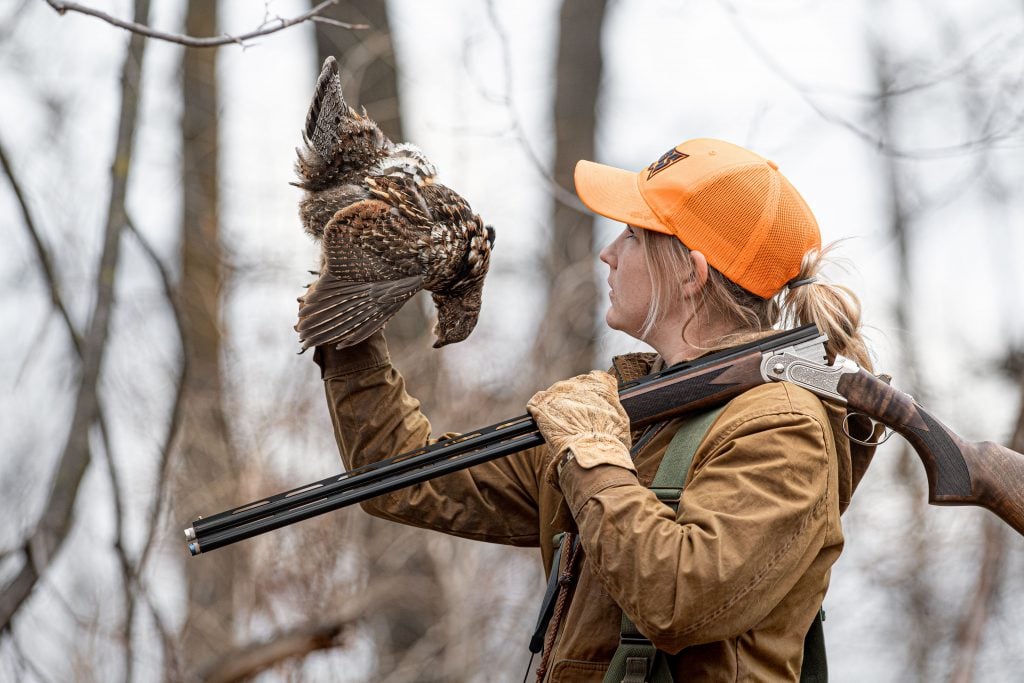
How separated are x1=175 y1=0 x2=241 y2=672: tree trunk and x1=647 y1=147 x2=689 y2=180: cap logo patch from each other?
9.21 feet

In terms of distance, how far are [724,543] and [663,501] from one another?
11.4 inches

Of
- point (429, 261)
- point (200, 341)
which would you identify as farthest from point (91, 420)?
point (200, 341)

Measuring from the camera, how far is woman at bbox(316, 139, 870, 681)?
2.39m

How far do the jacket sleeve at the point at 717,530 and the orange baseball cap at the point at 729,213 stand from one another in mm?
488

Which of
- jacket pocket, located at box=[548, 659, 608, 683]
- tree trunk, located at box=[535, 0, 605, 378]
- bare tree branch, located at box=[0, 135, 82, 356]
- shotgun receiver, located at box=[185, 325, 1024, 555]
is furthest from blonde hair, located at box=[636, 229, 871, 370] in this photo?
tree trunk, located at box=[535, 0, 605, 378]

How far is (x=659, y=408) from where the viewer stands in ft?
9.16

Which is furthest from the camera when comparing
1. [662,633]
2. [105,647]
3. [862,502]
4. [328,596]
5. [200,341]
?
[862,502]

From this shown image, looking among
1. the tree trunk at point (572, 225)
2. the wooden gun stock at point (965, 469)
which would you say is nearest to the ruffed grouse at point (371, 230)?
the wooden gun stock at point (965, 469)

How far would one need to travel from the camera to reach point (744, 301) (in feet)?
9.90

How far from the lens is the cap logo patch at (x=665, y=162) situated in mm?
3016

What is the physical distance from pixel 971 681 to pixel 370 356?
5.54 meters

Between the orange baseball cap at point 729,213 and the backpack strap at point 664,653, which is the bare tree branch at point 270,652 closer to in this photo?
the backpack strap at point 664,653

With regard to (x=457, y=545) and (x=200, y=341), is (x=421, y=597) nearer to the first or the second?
(x=457, y=545)

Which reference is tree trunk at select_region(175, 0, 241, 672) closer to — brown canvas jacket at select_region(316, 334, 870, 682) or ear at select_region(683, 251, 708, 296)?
ear at select_region(683, 251, 708, 296)
